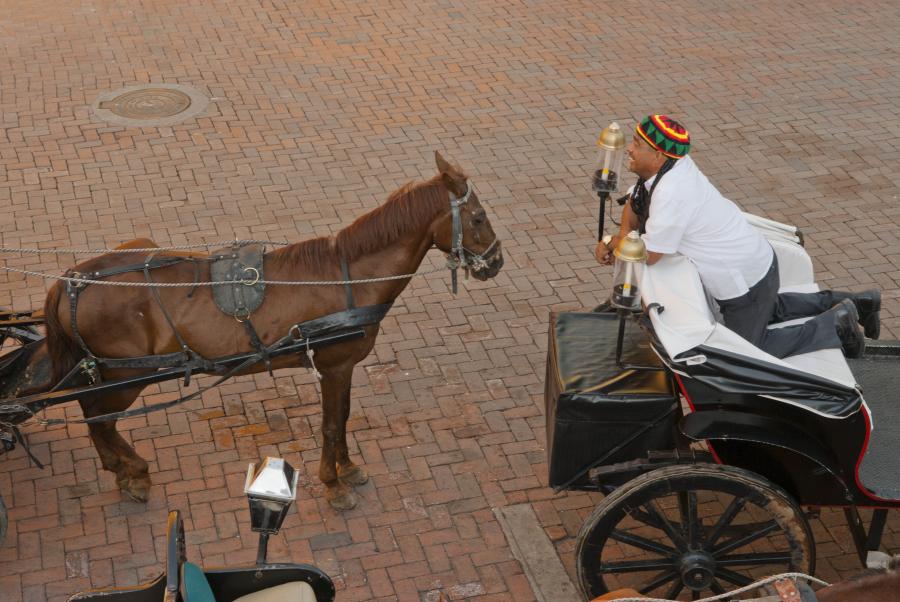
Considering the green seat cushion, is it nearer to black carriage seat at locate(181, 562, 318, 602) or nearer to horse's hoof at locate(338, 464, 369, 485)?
black carriage seat at locate(181, 562, 318, 602)

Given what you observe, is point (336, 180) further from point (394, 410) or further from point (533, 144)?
point (394, 410)

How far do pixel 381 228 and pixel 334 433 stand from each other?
1.33m

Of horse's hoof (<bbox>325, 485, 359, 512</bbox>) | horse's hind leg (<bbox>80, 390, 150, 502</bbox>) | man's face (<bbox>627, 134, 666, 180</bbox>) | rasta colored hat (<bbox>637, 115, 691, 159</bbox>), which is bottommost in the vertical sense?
horse's hoof (<bbox>325, 485, 359, 512</bbox>)

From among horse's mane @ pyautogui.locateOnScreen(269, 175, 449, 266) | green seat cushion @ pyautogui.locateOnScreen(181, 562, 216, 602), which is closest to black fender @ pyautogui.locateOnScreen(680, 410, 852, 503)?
horse's mane @ pyautogui.locateOnScreen(269, 175, 449, 266)

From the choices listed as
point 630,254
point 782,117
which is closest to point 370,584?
point 630,254

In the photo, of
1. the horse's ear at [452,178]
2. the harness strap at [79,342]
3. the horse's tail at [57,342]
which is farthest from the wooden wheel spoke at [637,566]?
the horse's tail at [57,342]

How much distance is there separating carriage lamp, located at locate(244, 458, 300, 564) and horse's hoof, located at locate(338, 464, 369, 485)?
7.20ft

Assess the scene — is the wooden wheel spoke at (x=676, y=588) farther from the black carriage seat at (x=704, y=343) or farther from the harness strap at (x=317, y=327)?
the harness strap at (x=317, y=327)

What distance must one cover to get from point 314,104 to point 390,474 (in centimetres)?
A: 565

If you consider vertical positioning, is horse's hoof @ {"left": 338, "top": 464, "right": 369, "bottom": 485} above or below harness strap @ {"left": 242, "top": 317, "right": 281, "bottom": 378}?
below

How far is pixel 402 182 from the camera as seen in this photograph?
9.67 metres

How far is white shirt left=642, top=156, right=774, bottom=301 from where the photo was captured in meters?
5.11

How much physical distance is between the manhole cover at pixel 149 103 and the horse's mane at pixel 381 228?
5631 mm

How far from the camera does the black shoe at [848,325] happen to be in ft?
18.0
